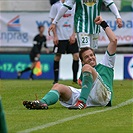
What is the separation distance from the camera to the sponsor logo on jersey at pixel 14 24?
2667 centimetres

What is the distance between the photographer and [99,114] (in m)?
9.60

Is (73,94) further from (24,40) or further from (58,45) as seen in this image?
(24,40)

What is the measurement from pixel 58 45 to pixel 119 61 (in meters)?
8.38

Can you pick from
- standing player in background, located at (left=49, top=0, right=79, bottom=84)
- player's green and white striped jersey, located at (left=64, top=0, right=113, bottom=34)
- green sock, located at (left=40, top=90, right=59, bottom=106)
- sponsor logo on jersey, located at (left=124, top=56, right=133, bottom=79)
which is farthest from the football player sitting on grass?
sponsor logo on jersey, located at (left=124, top=56, right=133, bottom=79)

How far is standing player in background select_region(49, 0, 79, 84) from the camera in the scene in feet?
55.1

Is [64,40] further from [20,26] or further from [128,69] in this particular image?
[20,26]

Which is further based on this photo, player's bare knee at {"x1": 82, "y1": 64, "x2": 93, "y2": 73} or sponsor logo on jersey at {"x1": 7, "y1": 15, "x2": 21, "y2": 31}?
sponsor logo on jersey at {"x1": 7, "y1": 15, "x2": 21, "y2": 31}

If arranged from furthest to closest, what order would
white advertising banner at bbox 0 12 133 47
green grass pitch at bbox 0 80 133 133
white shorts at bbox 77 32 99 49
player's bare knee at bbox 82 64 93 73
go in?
white advertising banner at bbox 0 12 133 47
white shorts at bbox 77 32 99 49
player's bare knee at bbox 82 64 93 73
green grass pitch at bbox 0 80 133 133

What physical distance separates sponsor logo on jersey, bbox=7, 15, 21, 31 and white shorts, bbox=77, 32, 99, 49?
12.4 metres

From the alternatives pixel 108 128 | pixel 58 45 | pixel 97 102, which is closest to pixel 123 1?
pixel 58 45

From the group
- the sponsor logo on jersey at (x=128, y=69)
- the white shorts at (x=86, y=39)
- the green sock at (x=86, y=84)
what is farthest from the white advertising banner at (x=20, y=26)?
the green sock at (x=86, y=84)

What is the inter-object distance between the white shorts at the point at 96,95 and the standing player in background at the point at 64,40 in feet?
20.2

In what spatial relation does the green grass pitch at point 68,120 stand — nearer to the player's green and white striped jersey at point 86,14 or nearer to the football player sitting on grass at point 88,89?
the football player sitting on grass at point 88,89

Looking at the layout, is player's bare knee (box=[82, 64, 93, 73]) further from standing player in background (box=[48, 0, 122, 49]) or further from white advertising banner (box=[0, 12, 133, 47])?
white advertising banner (box=[0, 12, 133, 47])
